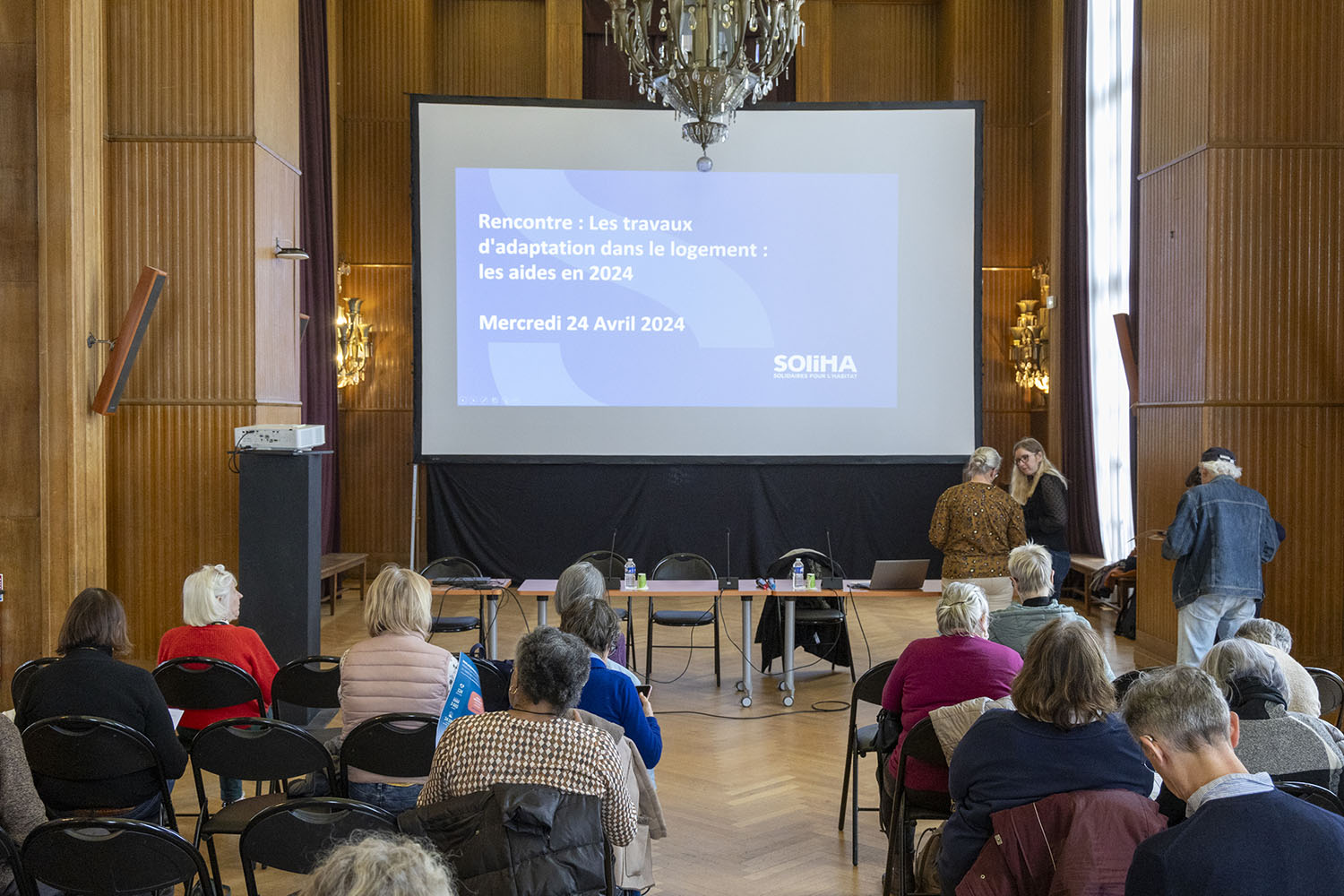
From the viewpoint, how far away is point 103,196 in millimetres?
6824

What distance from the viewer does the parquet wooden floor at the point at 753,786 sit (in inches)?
151

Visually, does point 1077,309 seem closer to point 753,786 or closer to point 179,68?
point 753,786

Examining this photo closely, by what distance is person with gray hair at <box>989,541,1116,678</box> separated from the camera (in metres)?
3.99

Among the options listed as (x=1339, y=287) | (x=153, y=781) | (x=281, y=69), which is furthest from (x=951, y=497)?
(x=281, y=69)

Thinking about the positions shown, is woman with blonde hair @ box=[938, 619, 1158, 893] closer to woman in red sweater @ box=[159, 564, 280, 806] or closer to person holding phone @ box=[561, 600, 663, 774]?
person holding phone @ box=[561, 600, 663, 774]

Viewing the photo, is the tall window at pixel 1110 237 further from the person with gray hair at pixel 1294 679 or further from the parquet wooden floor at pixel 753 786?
the person with gray hair at pixel 1294 679

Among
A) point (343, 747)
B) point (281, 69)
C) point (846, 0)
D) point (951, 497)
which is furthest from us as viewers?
point (846, 0)

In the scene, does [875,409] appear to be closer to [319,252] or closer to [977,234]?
[977,234]

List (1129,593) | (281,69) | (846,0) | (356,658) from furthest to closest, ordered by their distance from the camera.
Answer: (846,0)
(1129,593)
(281,69)
(356,658)

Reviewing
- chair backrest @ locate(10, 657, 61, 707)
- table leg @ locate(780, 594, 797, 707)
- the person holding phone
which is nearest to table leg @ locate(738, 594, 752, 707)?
table leg @ locate(780, 594, 797, 707)

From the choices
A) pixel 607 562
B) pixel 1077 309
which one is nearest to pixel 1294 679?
pixel 607 562

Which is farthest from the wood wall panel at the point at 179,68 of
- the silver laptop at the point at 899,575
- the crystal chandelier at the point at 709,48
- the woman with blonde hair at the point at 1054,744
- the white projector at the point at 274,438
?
the woman with blonde hair at the point at 1054,744

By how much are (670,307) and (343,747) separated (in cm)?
613

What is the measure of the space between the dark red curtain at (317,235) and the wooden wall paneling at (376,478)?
0.73 m
